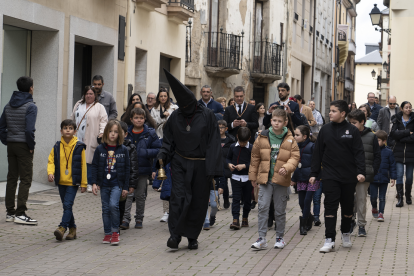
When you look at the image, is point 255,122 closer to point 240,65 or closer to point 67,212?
point 67,212

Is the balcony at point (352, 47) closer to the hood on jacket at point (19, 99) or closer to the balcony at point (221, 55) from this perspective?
the balcony at point (221, 55)

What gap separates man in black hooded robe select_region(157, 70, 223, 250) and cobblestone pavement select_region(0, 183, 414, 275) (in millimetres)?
368

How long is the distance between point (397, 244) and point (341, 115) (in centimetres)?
179

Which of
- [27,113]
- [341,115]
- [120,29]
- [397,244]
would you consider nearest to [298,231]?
[397,244]

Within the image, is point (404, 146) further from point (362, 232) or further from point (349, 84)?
point (349, 84)

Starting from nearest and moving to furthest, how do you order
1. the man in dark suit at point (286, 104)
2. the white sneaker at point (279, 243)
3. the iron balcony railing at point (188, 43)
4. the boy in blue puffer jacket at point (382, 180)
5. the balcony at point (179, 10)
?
the white sneaker at point (279, 243)
the boy in blue puffer jacket at point (382, 180)
the man in dark suit at point (286, 104)
the balcony at point (179, 10)
the iron balcony railing at point (188, 43)

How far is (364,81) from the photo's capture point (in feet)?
303

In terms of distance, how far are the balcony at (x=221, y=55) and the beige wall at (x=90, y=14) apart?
6.29 meters

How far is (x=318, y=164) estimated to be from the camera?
7.96 meters

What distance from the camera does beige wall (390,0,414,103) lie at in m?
23.2

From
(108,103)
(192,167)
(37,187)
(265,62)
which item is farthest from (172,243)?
(265,62)

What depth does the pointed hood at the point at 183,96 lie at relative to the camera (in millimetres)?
7719

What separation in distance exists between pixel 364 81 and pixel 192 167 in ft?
288

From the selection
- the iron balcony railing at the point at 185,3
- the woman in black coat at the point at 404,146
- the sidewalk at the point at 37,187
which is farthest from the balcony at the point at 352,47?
the sidewalk at the point at 37,187
